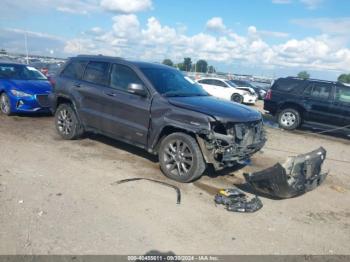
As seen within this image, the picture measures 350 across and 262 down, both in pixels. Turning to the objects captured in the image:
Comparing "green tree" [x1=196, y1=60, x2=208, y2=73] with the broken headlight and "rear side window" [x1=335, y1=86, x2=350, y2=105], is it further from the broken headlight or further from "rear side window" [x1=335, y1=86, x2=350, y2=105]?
the broken headlight

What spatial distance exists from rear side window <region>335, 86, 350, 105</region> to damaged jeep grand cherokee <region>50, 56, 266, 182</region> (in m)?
6.58

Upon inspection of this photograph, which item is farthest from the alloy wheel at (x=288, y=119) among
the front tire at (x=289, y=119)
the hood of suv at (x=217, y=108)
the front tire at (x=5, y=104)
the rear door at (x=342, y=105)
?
the front tire at (x=5, y=104)

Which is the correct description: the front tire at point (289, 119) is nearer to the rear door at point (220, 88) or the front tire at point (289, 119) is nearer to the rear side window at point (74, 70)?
the rear side window at point (74, 70)

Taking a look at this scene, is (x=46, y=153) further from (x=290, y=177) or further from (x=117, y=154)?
(x=290, y=177)

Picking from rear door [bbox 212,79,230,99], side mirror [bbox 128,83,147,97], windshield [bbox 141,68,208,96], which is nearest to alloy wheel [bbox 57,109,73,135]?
side mirror [bbox 128,83,147,97]

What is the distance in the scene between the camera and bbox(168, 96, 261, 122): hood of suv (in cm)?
546

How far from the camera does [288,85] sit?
1255 centimetres

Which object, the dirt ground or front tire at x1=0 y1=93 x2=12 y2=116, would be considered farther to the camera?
front tire at x1=0 y1=93 x2=12 y2=116

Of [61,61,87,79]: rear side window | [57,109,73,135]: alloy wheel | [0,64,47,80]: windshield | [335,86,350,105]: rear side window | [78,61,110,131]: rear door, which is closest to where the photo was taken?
[78,61,110,131]: rear door

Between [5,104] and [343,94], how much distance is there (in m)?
10.5

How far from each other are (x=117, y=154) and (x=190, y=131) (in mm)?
2127

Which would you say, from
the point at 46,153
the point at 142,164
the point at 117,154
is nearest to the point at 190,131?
the point at 142,164

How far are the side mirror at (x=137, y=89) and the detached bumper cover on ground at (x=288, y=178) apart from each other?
7.38 ft

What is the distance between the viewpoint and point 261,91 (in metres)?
30.3
